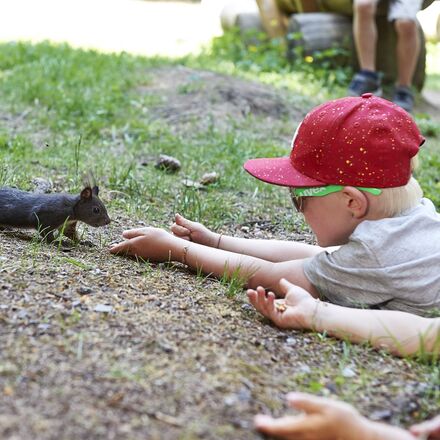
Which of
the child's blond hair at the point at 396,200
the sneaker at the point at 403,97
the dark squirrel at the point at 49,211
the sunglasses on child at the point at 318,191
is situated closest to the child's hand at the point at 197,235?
the dark squirrel at the point at 49,211

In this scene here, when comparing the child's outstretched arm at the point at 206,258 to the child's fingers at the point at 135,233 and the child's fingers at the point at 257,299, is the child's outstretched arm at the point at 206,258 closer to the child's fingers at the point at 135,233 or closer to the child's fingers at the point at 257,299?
the child's fingers at the point at 135,233

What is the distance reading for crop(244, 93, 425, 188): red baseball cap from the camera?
2916mm

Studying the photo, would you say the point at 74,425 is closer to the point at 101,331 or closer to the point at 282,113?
the point at 101,331

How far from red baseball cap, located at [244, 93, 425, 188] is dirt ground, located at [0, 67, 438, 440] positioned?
0.62 metres

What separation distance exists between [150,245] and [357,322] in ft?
3.46

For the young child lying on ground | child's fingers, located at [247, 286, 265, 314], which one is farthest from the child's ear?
child's fingers, located at [247, 286, 265, 314]

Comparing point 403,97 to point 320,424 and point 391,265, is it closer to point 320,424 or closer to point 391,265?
point 391,265

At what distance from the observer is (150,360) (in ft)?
7.56

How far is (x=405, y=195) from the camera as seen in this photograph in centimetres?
301

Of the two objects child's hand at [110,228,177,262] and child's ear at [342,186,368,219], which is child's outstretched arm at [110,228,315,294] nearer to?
child's hand at [110,228,177,262]

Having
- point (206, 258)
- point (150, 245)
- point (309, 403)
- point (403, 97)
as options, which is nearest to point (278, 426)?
point (309, 403)

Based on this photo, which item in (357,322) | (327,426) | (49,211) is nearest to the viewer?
(327,426)

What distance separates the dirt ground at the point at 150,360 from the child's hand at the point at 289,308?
4 centimetres

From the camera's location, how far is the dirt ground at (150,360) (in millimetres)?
1995
